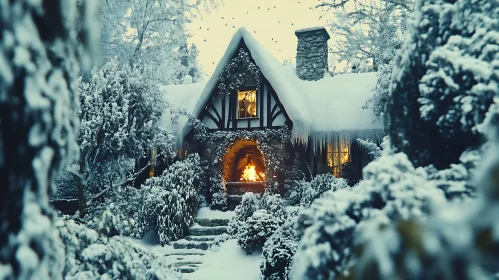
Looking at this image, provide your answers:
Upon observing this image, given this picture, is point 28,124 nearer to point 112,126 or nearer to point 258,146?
point 112,126

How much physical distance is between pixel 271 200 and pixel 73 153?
8.99 metres

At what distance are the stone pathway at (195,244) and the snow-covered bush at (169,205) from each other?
0.32m

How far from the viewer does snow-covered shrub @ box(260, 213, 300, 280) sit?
741 centimetres

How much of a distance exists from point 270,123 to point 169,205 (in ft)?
15.5

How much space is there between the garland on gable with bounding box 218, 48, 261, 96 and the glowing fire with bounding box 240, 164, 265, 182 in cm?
311

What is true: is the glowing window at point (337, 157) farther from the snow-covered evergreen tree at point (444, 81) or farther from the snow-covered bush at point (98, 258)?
the snow-covered evergreen tree at point (444, 81)

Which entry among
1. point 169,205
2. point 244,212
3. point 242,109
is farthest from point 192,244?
point 242,109

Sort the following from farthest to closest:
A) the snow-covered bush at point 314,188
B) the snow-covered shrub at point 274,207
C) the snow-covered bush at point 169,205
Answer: the snow-covered bush at point 314,188 → the snow-covered bush at point 169,205 → the snow-covered shrub at point 274,207

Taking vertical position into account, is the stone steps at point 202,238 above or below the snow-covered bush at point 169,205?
below

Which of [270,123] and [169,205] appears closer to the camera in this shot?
[169,205]

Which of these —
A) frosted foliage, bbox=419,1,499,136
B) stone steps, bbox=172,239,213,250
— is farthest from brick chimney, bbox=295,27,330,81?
frosted foliage, bbox=419,1,499,136

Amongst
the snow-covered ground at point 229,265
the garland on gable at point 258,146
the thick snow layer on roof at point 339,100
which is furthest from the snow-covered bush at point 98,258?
the thick snow layer on roof at point 339,100

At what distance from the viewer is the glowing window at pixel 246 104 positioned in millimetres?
14453

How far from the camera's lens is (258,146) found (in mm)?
13836
